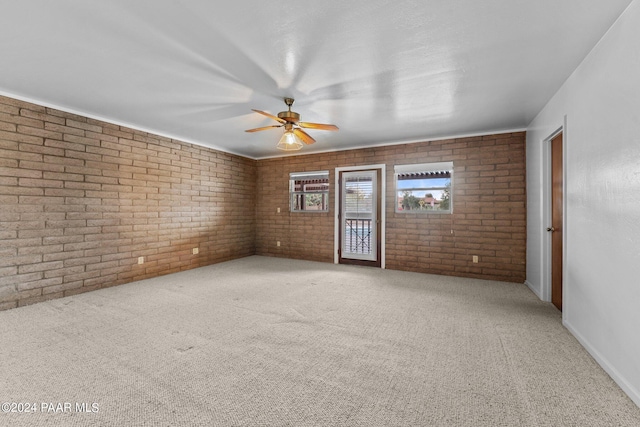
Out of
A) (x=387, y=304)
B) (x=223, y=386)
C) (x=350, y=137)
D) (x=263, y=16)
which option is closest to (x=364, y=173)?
(x=350, y=137)

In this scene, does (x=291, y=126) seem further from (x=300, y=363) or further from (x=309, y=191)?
(x=309, y=191)

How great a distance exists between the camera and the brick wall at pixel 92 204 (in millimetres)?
3258

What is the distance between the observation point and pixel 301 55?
2334mm

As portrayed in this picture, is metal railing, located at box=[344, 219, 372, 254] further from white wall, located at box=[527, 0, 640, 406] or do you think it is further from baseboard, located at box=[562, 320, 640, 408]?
baseboard, located at box=[562, 320, 640, 408]

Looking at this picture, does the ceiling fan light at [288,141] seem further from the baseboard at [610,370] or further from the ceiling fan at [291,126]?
the baseboard at [610,370]

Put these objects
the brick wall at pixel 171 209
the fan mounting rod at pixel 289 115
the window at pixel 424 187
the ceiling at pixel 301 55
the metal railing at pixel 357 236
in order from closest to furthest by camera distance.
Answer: the ceiling at pixel 301 55
the fan mounting rod at pixel 289 115
the brick wall at pixel 171 209
the window at pixel 424 187
the metal railing at pixel 357 236

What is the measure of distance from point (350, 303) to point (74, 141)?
428 cm

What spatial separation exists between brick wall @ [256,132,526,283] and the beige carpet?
1.09 meters

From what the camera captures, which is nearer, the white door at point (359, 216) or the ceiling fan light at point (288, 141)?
the ceiling fan light at point (288, 141)

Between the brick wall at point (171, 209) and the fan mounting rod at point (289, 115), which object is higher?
the fan mounting rod at point (289, 115)

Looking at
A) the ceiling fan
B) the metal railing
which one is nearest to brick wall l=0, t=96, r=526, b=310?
the metal railing

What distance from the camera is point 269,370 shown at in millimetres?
1986

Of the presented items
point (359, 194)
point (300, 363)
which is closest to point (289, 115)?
point (300, 363)

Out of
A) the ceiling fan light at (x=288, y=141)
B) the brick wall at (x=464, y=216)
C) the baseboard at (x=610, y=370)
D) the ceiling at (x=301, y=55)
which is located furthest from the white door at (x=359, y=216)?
the baseboard at (x=610, y=370)
